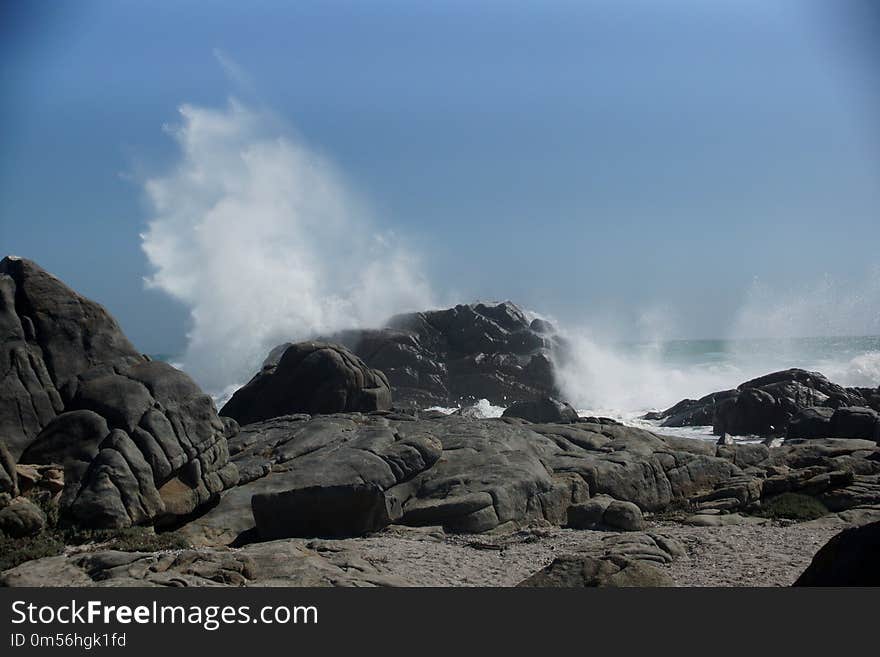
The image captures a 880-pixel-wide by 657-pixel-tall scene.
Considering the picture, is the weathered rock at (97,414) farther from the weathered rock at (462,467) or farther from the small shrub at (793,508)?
the small shrub at (793,508)

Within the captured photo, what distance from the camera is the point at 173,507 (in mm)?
17062

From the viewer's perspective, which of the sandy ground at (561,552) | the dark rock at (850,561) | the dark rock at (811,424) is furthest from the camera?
the dark rock at (811,424)

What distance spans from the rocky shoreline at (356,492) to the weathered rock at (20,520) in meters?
0.04

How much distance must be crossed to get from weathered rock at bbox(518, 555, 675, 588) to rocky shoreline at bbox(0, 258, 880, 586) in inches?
1.2

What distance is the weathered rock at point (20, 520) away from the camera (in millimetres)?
14383

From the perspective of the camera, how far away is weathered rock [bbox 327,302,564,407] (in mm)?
53250

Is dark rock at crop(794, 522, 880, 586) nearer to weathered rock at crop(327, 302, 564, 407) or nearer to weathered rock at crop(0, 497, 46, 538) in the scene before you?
weathered rock at crop(0, 497, 46, 538)

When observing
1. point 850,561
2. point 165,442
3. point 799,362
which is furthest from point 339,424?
point 799,362

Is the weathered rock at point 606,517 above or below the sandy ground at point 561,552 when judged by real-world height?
above

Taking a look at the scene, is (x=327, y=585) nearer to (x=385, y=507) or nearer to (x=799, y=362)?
(x=385, y=507)

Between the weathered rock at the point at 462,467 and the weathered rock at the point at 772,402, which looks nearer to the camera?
the weathered rock at the point at 462,467

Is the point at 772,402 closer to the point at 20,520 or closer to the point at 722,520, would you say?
the point at 722,520

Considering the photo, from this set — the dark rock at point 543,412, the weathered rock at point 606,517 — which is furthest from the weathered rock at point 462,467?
the dark rock at point 543,412
